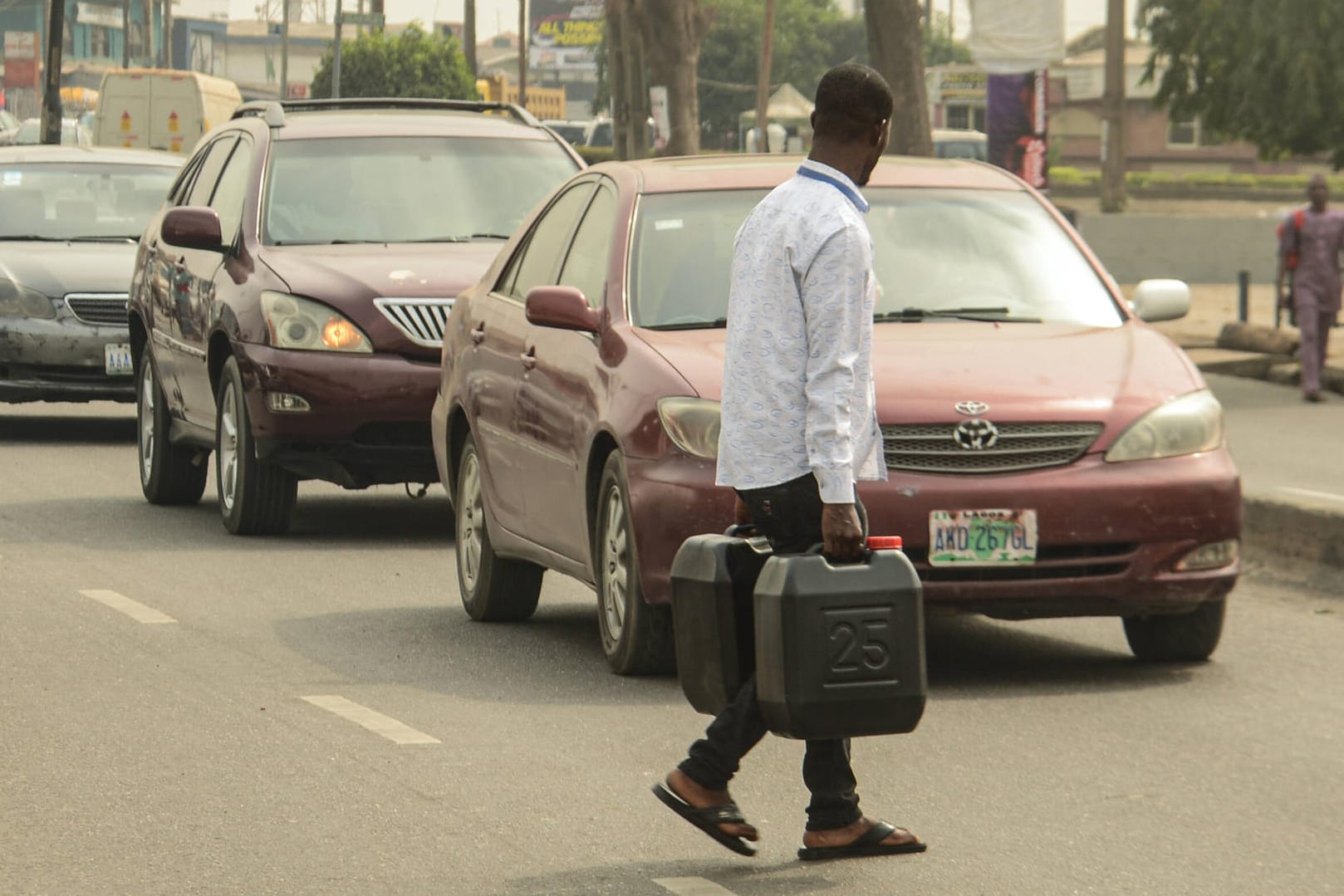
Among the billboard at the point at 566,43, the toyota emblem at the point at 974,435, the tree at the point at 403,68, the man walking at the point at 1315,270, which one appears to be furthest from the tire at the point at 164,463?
the billboard at the point at 566,43

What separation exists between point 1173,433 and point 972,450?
686 mm

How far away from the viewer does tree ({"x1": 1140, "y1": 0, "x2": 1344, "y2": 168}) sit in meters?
24.1

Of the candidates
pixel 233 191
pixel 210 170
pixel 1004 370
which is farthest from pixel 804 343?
pixel 210 170

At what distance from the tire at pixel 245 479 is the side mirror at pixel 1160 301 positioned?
4179 mm

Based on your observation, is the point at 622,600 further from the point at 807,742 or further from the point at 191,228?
the point at 191,228

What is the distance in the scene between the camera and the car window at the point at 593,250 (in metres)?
8.93

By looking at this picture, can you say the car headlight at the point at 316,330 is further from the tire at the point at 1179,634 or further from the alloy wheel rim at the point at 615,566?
the tire at the point at 1179,634

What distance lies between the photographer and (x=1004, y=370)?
26.9ft

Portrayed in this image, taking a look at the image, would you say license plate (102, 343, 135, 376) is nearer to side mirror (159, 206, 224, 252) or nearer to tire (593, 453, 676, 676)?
side mirror (159, 206, 224, 252)

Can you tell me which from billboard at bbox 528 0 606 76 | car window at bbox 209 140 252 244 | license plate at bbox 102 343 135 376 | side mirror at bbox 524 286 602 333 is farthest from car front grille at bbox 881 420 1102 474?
billboard at bbox 528 0 606 76

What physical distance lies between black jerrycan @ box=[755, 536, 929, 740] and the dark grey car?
1104 centimetres

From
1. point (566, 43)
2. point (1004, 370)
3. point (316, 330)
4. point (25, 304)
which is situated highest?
point (566, 43)

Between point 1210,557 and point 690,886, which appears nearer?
point 690,886

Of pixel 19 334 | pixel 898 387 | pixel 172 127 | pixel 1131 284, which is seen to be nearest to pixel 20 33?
pixel 172 127
